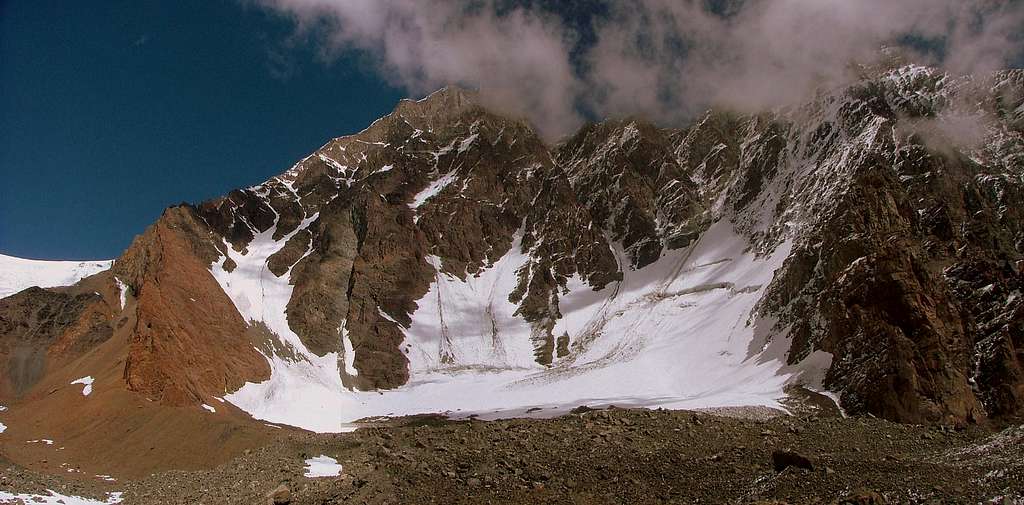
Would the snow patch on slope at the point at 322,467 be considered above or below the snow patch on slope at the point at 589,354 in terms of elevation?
below

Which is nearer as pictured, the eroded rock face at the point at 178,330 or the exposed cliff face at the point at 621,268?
the exposed cliff face at the point at 621,268

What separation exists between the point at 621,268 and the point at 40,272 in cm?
11263

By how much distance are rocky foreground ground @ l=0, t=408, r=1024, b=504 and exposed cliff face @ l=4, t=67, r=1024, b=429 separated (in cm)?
1216

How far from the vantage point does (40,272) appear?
4441 inches

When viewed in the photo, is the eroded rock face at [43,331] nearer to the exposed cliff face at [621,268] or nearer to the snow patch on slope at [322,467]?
the exposed cliff face at [621,268]

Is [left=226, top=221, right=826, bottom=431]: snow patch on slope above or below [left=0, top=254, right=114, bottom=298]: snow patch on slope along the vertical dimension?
below

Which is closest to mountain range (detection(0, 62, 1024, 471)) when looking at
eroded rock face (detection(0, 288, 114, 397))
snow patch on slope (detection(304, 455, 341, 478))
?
eroded rock face (detection(0, 288, 114, 397))

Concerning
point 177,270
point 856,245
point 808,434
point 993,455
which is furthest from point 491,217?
point 993,455

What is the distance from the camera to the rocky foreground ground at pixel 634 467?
2569 cm

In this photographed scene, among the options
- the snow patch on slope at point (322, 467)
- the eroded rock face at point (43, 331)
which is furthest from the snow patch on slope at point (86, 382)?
the snow patch on slope at point (322, 467)

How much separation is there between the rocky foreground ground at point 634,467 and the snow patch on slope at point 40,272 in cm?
7775

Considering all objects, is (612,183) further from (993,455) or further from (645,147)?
(993,455)

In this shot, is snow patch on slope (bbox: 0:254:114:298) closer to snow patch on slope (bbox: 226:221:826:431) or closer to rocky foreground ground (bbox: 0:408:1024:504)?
snow patch on slope (bbox: 226:221:826:431)

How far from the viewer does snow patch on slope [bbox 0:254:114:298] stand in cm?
10338
